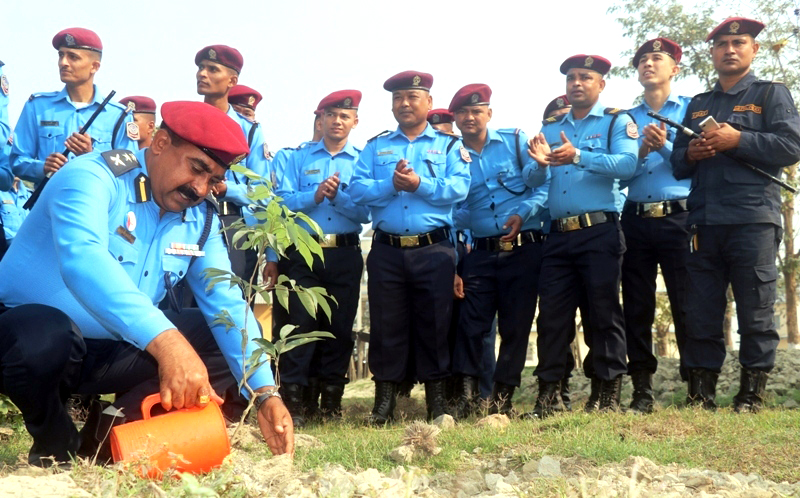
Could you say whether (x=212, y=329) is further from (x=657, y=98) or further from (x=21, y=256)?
(x=657, y=98)

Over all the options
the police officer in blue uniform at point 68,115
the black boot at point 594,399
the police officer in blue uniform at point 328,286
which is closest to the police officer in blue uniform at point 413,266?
the police officer in blue uniform at point 328,286

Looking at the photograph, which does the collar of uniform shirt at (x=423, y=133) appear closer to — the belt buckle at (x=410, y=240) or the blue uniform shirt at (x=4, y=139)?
the belt buckle at (x=410, y=240)

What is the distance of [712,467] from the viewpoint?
13.0 ft

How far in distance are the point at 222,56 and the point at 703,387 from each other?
4441 millimetres

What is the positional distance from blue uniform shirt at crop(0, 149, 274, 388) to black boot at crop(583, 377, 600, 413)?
3.00 m

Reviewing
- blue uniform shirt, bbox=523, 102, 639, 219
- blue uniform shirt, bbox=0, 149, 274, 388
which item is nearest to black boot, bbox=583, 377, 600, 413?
blue uniform shirt, bbox=523, 102, 639, 219

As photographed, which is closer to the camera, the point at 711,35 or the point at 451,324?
the point at 711,35

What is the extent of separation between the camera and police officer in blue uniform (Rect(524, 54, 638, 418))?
615cm

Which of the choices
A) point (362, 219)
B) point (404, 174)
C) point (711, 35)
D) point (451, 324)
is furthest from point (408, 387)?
point (711, 35)

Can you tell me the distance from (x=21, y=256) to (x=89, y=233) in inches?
20.7

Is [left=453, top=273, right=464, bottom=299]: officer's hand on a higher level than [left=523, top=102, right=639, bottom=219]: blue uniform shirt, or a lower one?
lower

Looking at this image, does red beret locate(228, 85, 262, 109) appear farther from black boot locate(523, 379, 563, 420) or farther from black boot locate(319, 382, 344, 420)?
black boot locate(523, 379, 563, 420)

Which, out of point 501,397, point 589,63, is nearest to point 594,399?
point 501,397

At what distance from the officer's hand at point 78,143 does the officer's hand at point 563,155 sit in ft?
10.7
